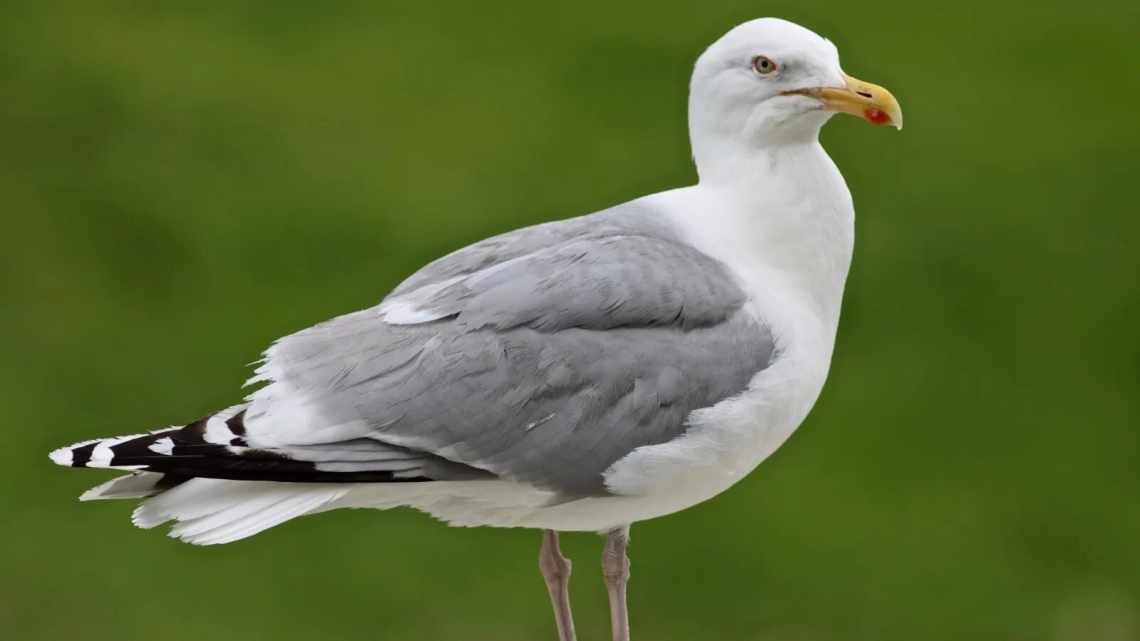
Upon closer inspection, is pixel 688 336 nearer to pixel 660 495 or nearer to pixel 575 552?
pixel 660 495

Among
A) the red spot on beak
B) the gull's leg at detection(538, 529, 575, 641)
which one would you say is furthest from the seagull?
the gull's leg at detection(538, 529, 575, 641)

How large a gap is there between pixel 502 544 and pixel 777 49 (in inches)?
130

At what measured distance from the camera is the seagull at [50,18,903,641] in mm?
2930

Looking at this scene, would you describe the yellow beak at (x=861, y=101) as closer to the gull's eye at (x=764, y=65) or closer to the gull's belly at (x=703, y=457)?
the gull's eye at (x=764, y=65)

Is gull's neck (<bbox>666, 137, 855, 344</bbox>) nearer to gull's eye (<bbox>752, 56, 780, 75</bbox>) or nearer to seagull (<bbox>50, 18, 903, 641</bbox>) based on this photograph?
seagull (<bbox>50, 18, 903, 641</bbox>)

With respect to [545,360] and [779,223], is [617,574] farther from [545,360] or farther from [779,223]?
[779,223]

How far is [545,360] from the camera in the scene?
301cm

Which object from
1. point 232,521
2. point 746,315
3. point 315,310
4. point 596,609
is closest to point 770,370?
point 746,315

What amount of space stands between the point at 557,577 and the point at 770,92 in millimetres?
975

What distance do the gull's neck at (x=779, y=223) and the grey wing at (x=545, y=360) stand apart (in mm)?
71

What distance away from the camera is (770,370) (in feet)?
10.1

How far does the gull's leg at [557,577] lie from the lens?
3.40 meters

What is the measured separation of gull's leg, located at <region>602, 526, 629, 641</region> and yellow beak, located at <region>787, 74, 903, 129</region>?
2.79ft

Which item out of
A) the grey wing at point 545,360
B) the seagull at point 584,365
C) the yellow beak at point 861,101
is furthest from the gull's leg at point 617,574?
the yellow beak at point 861,101
